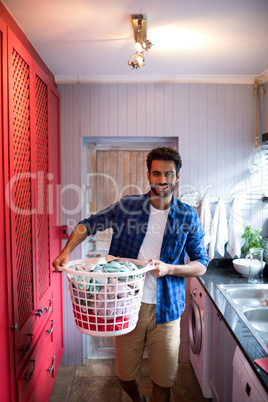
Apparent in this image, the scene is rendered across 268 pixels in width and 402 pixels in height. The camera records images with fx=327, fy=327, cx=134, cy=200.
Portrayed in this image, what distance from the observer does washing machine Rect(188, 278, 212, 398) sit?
7.75 feet

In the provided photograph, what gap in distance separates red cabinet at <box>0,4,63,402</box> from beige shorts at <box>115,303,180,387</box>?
21.9 inches

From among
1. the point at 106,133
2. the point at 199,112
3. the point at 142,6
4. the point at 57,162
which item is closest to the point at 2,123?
the point at 142,6

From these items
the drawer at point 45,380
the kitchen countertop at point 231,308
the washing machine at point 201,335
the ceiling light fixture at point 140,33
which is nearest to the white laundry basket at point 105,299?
the kitchen countertop at point 231,308

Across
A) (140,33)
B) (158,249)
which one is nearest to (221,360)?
(158,249)

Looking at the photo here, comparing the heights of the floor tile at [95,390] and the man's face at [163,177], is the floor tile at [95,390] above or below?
below

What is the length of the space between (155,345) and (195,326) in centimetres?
76

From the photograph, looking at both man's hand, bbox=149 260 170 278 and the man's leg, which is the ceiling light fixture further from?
the man's leg

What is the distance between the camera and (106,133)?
289 centimetres

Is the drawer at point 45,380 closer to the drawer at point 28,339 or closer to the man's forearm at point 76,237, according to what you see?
the drawer at point 28,339

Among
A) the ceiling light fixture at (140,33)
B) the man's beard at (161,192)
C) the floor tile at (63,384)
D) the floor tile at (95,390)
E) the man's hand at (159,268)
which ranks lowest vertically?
the floor tile at (95,390)

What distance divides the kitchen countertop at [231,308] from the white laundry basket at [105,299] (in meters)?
0.54

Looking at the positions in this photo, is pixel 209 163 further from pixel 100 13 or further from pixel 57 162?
pixel 100 13

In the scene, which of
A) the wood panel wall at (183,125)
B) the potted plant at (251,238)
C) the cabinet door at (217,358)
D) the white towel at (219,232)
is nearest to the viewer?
the cabinet door at (217,358)

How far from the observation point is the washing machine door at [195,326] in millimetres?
2447
